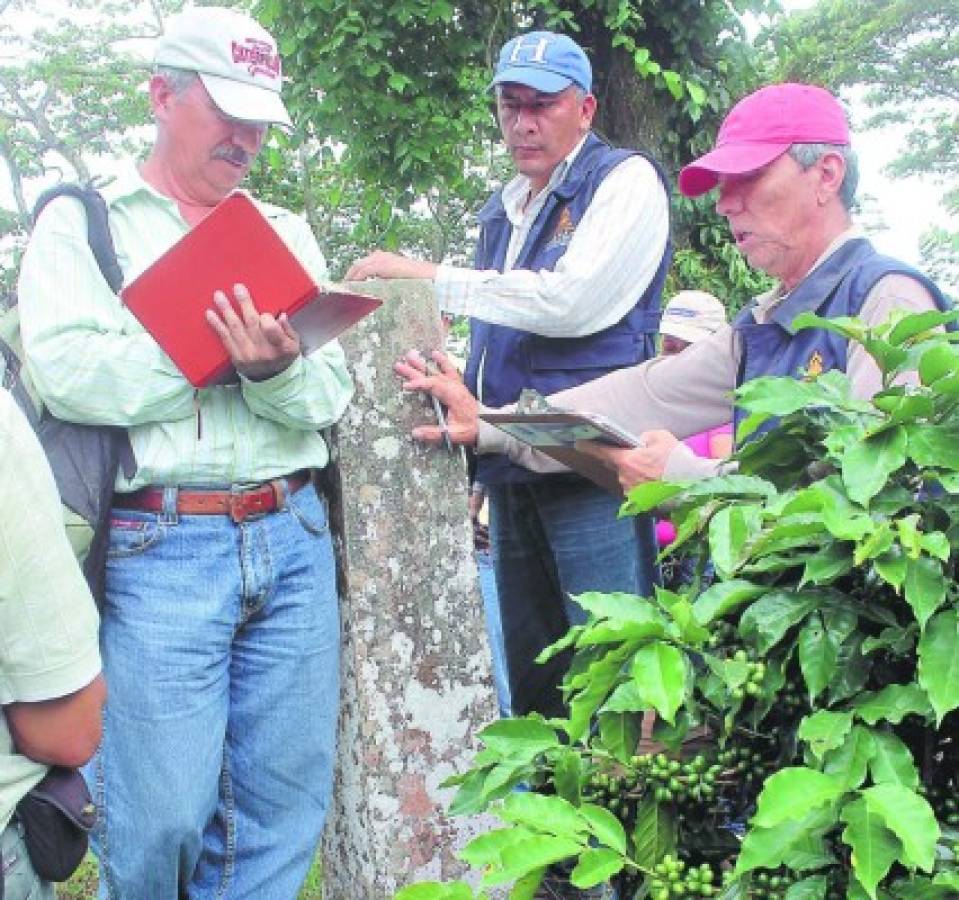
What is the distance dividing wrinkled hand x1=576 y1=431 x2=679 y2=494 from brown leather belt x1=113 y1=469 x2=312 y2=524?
0.67m

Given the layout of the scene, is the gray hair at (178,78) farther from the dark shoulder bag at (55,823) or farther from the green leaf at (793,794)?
the green leaf at (793,794)

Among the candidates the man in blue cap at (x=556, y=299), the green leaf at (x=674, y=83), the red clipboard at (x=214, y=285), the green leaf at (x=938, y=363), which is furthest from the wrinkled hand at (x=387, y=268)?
the green leaf at (x=674, y=83)

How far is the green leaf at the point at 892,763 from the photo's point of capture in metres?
1.26

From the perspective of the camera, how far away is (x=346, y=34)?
6117mm

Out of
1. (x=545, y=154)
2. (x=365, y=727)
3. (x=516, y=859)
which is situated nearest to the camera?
(x=516, y=859)

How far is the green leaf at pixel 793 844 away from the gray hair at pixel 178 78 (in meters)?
1.87

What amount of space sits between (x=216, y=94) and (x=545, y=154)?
3.29 feet

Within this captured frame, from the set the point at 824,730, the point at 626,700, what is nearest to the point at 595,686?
the point at 626,700

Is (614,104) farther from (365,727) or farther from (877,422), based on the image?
Result: (877,422)

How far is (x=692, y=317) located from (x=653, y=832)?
368 centimetres

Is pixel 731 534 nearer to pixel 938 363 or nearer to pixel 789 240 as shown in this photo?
pixel 938 363

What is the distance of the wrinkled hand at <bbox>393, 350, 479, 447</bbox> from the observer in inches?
113

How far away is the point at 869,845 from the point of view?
117cm

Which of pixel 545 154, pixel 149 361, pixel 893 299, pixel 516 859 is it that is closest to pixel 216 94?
pixel 149 361
